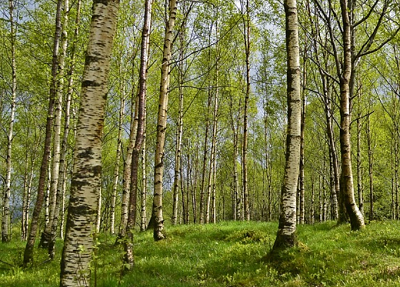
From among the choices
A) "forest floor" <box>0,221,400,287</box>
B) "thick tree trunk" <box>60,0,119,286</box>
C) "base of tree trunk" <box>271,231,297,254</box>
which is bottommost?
"forest floor" <box>0,221,400,287</box>

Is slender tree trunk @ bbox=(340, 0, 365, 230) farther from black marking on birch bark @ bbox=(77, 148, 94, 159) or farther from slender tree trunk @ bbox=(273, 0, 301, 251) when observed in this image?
black marking on birch bark @ bbox=(77, 148, 94, 159)

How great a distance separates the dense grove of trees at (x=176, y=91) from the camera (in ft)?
28.2

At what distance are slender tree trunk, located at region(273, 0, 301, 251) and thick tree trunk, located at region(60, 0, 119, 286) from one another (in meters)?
4.72

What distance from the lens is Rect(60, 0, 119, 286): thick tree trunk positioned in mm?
3865

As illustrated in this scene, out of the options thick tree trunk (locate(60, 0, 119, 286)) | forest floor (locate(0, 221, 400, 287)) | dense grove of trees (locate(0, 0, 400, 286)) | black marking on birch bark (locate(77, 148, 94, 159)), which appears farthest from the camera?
dense grove of trees (locate(0, 0, 400, 286))

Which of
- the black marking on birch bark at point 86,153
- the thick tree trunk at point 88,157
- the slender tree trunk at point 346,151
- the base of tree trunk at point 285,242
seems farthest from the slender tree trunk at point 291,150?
the black marking on birch bark at point 86,153

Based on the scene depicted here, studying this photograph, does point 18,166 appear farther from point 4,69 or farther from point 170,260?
point 170,260

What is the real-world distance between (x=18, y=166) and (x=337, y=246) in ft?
104

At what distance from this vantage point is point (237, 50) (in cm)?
2289

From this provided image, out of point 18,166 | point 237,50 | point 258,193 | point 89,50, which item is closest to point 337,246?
point 89,50

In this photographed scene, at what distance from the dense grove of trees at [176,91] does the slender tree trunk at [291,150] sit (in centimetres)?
4

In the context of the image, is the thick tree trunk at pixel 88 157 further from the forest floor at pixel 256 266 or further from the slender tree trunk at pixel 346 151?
the slender tree trunk at pixel 346 151

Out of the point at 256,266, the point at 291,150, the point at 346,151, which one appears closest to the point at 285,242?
the point at 256,266

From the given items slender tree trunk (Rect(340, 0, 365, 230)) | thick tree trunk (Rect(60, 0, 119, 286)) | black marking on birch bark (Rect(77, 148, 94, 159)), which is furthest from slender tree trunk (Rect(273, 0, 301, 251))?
black marking on birch bark (Rect(77, 148, 94, 159))
